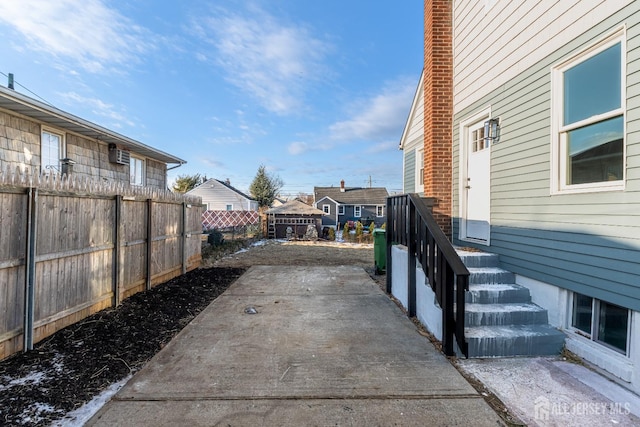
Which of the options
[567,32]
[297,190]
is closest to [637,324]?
[567,32]

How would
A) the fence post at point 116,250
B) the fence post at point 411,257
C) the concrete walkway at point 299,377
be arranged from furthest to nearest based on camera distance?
1. the fence post at point 116,250
2. the fence post at point 411,257
3. the concrete walkway at point 299,377

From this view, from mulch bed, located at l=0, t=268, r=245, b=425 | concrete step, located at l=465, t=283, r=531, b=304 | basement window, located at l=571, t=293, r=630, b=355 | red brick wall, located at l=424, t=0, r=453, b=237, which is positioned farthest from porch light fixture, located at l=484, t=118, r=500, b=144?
mulch bed, located at l=0, t=268, r=245, b=425

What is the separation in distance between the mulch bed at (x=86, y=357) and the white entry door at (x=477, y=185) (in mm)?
4537

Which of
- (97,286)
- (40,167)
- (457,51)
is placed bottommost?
(97,286)

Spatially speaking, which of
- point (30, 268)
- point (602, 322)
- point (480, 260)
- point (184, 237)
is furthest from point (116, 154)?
point (602, 322)

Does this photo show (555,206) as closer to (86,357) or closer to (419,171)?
(86,357)

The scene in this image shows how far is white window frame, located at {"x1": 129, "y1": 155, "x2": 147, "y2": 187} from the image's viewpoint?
10914mm

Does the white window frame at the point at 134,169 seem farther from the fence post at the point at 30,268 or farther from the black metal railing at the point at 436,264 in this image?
the black metal railing at the point at 436,264

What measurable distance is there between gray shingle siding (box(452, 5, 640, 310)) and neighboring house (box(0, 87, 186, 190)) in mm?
8395

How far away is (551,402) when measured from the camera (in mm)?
2316

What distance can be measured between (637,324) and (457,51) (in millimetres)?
5020

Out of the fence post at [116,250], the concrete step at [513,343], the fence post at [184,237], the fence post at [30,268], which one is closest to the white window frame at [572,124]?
the concrete step at [513,343]

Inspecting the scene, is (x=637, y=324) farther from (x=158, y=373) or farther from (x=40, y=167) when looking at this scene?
(x=40, y=167)

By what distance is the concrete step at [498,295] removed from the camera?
3.73 meters
